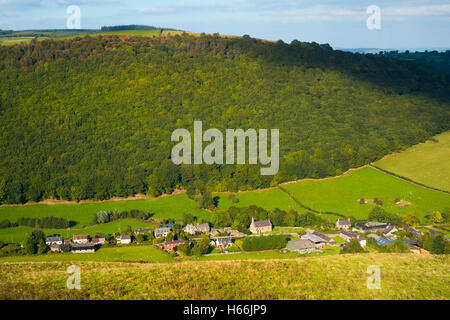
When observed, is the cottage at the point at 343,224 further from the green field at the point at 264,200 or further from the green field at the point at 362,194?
the green field at the point at 264,200

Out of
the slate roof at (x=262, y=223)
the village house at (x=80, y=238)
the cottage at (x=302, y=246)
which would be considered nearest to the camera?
the cottage at (x=302, y=246)

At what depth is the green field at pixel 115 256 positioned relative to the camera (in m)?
46.5

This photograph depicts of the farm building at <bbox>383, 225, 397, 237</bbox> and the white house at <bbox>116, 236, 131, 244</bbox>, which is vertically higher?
the farm building at <bbox>383, 225, 397, 237</bbox>

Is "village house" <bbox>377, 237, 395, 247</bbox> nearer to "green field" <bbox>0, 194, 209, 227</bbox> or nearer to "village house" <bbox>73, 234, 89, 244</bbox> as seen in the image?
"green field" <bbox>0, 194, 209, 227</bbox>

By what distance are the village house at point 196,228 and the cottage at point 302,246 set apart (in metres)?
11.9

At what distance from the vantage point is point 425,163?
83438 mm

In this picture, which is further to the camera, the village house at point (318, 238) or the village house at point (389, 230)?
the village house at point (389, 230)

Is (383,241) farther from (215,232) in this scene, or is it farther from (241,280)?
(241,280)

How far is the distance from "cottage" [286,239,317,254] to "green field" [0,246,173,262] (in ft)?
43.3

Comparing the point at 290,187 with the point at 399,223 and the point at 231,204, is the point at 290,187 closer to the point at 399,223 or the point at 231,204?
the point at 231,204

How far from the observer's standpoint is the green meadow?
153 ft

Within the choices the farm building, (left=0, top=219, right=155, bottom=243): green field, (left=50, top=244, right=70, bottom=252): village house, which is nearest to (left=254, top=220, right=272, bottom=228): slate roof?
the farm building

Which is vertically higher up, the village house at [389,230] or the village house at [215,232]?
the village house at [389,230]

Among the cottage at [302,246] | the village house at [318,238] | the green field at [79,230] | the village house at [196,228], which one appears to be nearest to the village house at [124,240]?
the green field at [79,230]
